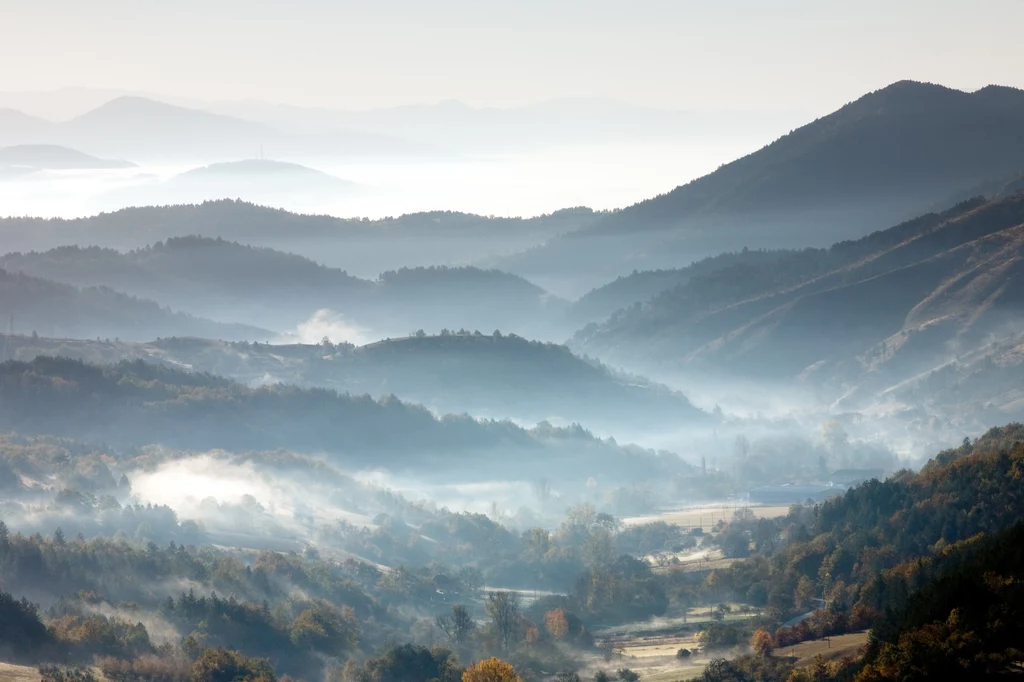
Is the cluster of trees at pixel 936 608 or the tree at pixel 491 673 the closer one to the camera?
the cluster of trees at pixel 936 608

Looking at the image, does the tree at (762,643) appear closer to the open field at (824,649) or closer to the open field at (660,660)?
the open field at (824,649)

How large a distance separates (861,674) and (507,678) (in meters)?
42.4

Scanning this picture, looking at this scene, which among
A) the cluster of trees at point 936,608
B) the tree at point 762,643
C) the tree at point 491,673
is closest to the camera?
the cluster of trees at point 936,608

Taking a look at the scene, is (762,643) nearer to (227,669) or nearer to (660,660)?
(660,660)

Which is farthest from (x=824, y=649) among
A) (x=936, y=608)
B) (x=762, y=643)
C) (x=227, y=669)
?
(x=227, y=669)

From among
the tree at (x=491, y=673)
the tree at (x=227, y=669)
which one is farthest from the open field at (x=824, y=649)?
the tree at (x=227, y=669)

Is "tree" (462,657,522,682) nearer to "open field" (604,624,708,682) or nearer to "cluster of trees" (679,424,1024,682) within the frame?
"open field" (604,624,708,682)

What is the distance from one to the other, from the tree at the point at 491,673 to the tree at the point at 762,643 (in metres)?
23.7

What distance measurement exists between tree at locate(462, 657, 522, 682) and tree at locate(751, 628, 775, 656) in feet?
77.7

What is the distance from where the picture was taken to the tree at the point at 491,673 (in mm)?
157125

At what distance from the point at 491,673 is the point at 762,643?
1129 inches

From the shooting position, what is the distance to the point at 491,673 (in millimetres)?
158000

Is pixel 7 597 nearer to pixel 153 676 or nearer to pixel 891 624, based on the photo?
pixel 153 676

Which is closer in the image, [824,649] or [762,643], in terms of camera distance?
[824,649]
